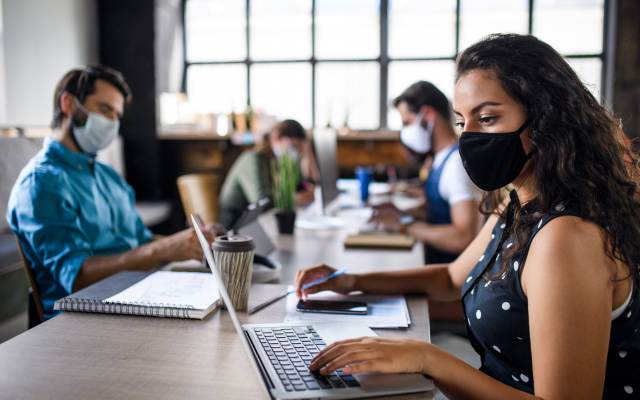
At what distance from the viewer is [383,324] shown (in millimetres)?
987

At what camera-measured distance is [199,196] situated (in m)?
3.13

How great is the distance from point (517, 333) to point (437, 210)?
59.2 inches

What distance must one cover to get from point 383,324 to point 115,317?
544 millimetres

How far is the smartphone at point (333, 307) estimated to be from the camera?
3.45ft

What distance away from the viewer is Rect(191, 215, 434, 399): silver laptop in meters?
0.70

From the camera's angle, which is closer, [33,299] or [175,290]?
[175,290]

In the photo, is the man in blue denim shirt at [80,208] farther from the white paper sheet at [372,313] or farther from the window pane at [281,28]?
the window pane at [281,28]

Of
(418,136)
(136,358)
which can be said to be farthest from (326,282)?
(418,136)

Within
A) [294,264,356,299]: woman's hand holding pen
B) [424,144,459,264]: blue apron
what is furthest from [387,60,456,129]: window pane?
[294,264,356,299]: woman's hand holding pen

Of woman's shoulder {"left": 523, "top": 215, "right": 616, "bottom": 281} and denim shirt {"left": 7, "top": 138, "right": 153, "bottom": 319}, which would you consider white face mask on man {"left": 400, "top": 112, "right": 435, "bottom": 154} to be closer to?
denim shirt {"left": 7, "top": 138, "right": 153, "bottom": 319}

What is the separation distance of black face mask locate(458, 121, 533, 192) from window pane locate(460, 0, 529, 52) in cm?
444

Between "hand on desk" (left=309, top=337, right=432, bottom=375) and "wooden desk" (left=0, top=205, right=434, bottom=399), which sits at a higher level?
"hand on desk" (left=309, top=337, right=432, bottom=375)

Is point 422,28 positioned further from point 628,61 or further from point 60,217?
point 60,217

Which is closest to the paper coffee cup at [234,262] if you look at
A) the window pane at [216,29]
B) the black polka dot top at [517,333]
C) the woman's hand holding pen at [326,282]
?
the woman's hand holding pen at [326,282]
